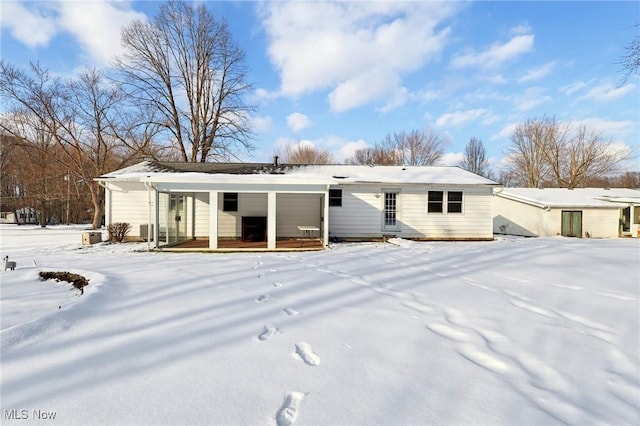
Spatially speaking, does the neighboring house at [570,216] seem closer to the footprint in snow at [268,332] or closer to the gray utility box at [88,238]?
the footprint in snow at [268,332]

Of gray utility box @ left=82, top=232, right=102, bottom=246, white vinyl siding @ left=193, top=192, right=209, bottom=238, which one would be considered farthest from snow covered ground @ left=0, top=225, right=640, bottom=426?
white vinyl siding @ left=193, top=192, right=209, bottom=238

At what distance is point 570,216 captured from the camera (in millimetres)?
16141

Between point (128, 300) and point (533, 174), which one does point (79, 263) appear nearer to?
point (128, 300)

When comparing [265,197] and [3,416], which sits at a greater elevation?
[265,197]

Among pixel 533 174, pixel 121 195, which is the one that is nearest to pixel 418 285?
pixel 121 195

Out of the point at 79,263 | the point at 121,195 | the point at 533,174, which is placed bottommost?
the point at 79,263

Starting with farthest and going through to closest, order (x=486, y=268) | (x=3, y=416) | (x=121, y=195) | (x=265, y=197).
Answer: (x=265, y=197) → (x=121, y=195) → (x=486, y=268) → (x=3, y=416)

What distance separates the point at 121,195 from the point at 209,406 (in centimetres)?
1208

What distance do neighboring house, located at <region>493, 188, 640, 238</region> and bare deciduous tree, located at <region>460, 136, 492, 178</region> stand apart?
22.2 m

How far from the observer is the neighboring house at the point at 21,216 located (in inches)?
1156

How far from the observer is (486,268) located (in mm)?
6215

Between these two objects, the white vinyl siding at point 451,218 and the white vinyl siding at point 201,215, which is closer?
the white vinyl siding at point 201,215

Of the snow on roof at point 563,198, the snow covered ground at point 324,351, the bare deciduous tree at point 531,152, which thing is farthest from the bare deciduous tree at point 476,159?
the snow covered ground at point 324,351

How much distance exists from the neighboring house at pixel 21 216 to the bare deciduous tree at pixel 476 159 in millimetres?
49874
